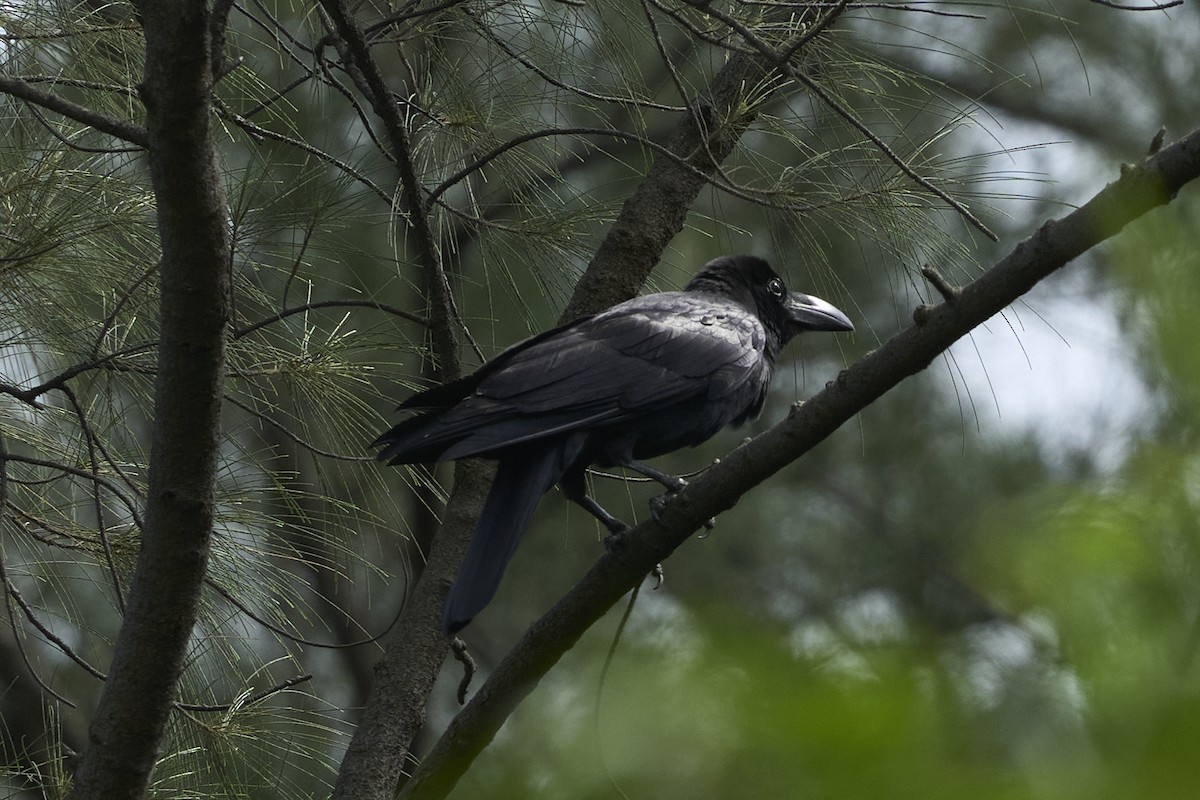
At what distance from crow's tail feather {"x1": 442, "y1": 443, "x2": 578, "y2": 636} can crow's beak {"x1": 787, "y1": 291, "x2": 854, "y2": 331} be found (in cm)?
132

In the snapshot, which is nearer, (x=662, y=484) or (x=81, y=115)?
(x=81, y=115)

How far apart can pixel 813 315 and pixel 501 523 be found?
1.65 meters

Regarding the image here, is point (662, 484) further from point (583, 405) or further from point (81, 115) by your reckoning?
point (81, 115)

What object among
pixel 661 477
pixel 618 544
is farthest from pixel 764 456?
pixel 661 477

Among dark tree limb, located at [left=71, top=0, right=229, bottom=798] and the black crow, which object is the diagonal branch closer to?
dark tree limb, located at [left=71, top=0, right=229, bottom=798]

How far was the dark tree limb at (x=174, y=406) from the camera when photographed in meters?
2.08

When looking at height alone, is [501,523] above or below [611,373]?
below

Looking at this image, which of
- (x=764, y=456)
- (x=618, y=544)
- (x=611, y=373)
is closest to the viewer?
(x=764, y=456)

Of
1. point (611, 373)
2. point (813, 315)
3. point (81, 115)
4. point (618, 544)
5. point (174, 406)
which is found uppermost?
point (813, 315)

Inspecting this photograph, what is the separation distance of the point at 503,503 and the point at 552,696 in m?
2.22

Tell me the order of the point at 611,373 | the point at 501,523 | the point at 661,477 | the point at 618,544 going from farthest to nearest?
the point at 611,373
the point at 661,477
the point at 501,523
the point at 618,544

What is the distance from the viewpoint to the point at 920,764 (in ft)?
1.72

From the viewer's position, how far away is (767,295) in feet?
13.3

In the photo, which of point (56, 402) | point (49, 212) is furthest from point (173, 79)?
point (56, 402)
